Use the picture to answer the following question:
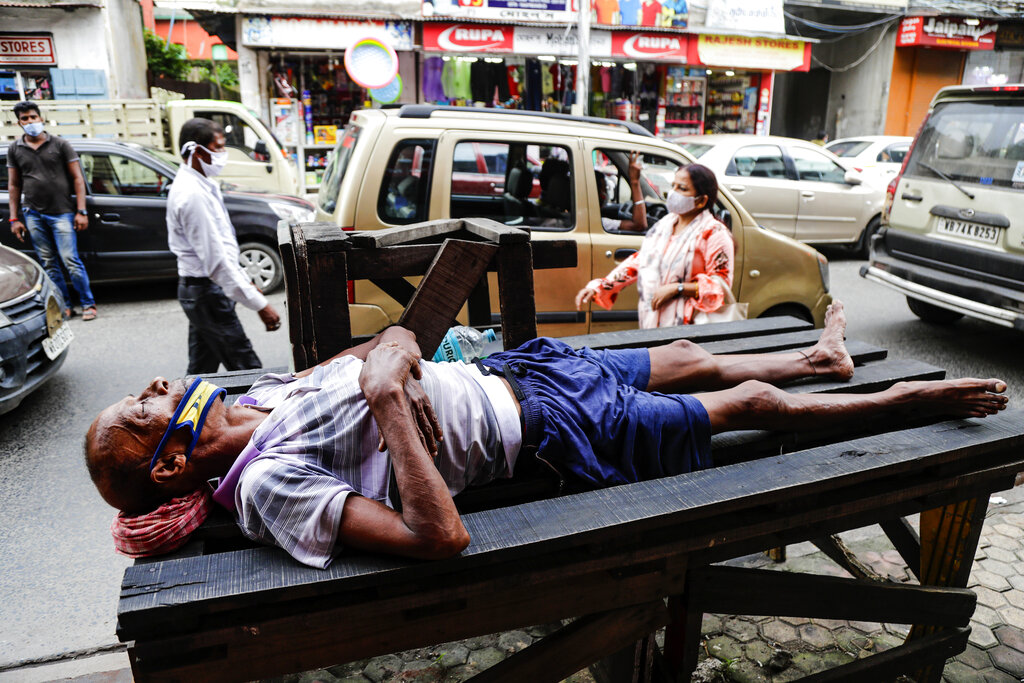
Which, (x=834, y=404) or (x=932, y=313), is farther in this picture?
(x=932, y=313)

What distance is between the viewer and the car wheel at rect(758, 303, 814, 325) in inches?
203

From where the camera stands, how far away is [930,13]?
1675cm

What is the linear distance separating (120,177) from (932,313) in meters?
8.24

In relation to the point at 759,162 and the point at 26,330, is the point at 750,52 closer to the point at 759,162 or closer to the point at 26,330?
the point at 759,162

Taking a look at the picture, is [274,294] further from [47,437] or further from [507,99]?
[507,99]

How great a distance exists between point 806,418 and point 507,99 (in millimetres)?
13149

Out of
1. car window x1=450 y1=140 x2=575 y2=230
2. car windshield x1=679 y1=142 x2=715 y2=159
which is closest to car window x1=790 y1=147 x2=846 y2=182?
car windshield x1=679 y1=142 x2=715 y2=159

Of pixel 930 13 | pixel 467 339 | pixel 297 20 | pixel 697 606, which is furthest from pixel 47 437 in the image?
pixel 930 13

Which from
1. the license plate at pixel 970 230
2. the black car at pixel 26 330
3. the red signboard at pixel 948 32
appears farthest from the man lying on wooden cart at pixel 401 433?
the red signboard at pixel 948 32

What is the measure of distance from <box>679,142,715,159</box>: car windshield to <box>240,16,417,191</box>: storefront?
222 inches

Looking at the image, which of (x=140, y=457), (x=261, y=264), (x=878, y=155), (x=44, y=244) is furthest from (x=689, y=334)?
(x=878, y=155)

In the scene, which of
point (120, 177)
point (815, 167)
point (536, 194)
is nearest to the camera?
point (536, 194)

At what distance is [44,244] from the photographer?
692cm

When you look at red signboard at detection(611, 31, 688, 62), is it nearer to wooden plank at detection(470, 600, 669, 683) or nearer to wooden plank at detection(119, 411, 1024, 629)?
wooden plank at detection(119, 411, 1024, 629)
